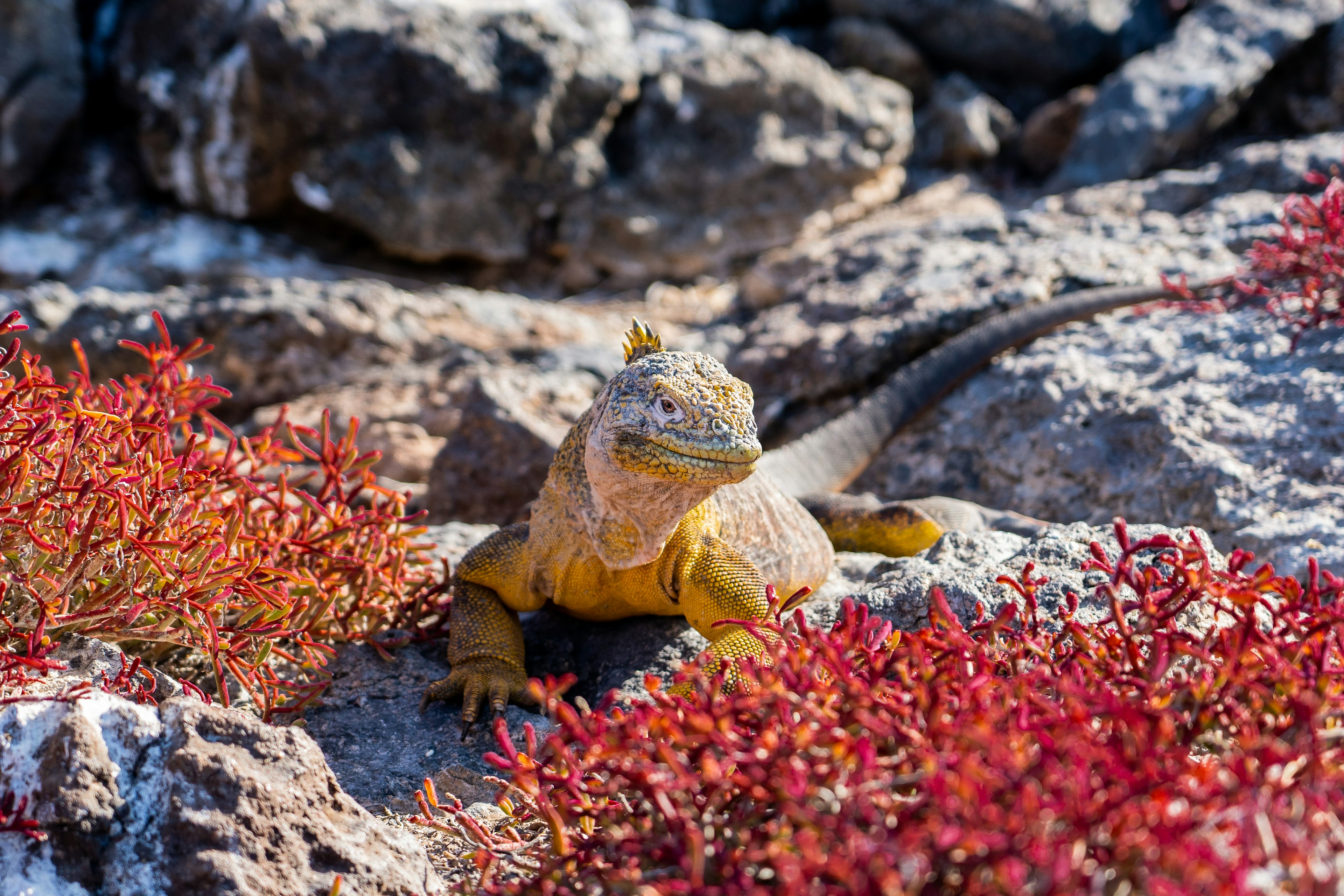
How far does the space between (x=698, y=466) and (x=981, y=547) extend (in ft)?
4.10

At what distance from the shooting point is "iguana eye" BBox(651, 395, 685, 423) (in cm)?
271

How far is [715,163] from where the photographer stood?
360 inches

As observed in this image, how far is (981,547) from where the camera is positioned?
3.42 meters

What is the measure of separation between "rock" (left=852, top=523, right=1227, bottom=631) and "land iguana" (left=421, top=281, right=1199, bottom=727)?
1.19ft

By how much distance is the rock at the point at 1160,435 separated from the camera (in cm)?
390

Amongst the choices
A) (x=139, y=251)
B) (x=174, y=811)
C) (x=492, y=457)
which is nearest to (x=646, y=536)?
(x=174, y=811)

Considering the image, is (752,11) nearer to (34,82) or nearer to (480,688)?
(34,82)

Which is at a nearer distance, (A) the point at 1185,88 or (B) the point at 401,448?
(B) the point at 401,448

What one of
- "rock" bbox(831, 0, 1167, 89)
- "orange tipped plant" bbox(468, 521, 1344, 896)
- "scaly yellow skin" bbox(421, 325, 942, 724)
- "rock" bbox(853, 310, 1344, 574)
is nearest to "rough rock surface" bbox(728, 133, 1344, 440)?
"rock" bbox(853, 310, 1344, 574)

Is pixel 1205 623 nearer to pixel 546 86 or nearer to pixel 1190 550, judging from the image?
pixel 1190 550

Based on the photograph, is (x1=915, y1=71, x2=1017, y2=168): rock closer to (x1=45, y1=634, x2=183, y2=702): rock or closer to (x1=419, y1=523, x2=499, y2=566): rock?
(x1=419, y1=523, x2=499, y2=566): rock

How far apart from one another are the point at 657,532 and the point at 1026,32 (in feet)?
30.8

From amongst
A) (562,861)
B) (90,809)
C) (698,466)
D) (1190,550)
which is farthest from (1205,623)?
(90,809)

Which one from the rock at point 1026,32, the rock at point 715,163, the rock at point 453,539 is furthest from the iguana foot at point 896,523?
the rock at point 1026,32
